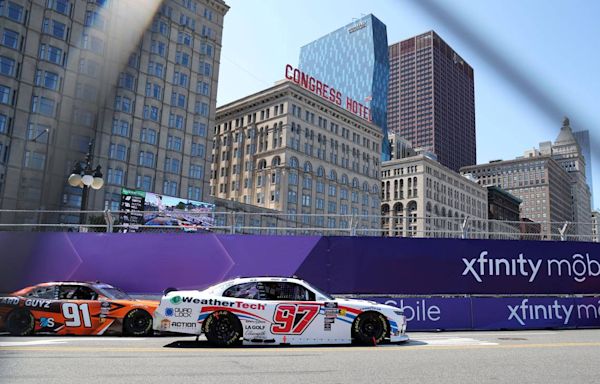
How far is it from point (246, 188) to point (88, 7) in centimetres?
4632

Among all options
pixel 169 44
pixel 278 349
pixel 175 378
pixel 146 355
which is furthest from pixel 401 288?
pixel 169 44

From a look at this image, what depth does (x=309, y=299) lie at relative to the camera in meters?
10.5

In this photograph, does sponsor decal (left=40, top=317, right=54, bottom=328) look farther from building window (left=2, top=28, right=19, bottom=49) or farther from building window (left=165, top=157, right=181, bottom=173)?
building window (left=165, top=157, right=181, bottom=173)

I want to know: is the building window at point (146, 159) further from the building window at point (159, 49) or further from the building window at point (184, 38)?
the building window at point (184, 38)

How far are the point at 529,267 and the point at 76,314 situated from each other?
13.7m

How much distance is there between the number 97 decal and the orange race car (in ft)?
11.9

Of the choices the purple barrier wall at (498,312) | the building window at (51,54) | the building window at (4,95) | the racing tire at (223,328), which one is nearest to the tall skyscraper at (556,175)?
the racing tire at (223,328)

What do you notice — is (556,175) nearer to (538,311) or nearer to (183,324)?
(183,324)

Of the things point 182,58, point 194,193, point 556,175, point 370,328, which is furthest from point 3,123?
point 556,175

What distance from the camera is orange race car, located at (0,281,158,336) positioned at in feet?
38.0

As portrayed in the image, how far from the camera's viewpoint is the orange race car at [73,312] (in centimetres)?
1158

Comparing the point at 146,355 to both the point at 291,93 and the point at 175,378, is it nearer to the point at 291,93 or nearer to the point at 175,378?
the point at 175,378

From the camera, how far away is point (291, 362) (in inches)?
313

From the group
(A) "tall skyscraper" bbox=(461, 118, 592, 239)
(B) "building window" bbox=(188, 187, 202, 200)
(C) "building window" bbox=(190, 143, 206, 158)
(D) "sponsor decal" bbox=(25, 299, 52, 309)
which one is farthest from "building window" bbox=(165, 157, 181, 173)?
(A) "tall skyscraper" bbox=(461, 118, 592, 239)
